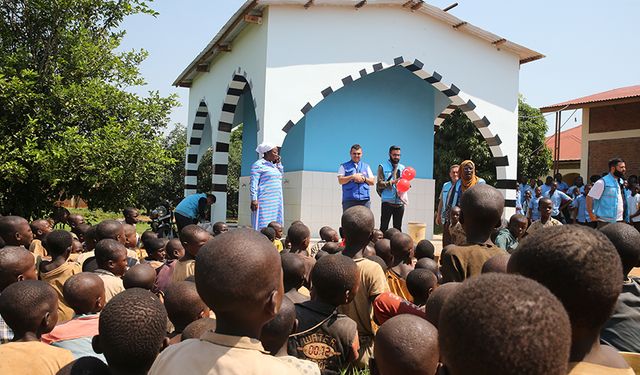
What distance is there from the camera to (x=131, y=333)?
195 centimetres

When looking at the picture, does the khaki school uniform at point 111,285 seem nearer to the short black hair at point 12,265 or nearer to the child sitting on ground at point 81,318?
the short black hair at point 12,265

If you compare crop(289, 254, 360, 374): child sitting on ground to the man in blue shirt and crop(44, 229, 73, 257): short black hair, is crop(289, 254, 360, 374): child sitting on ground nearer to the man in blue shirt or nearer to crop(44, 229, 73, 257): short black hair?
crop(44, 229, 73, 257): short black hair

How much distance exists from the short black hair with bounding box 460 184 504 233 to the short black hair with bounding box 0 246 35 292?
249 cm

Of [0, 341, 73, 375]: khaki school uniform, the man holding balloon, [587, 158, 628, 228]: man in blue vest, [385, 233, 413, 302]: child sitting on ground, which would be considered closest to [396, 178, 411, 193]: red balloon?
the man holding balloon

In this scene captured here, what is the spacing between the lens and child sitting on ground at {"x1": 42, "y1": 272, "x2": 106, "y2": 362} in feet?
Result: 8.73

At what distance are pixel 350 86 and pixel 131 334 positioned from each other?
1025 centimetres

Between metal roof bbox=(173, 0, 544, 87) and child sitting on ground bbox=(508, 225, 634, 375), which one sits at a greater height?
metal roof bbox=(173, 0, 544, 87)

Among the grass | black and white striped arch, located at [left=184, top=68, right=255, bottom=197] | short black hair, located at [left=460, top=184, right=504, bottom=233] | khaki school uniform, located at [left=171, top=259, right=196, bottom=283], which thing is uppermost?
black and white striped arch, located at [left=184, top=68, right=255, bottom=197]

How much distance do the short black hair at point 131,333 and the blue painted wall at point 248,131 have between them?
11.7m

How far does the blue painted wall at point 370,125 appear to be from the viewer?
11.6 m

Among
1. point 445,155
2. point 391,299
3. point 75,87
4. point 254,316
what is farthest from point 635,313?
point 445,155

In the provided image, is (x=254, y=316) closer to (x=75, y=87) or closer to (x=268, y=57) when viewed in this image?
(x=75, y=87)

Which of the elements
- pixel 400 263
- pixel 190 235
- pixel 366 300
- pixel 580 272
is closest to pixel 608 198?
pixel 400 263

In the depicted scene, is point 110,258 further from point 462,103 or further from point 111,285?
point 462,103
